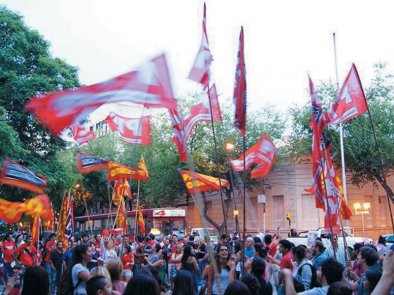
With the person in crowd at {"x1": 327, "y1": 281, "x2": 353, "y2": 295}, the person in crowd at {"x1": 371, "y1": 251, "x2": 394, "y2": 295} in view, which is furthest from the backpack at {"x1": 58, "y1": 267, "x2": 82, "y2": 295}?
the person in crowd at {"x1": 371, "y1": 251, "x2": 394, "y2": 295}

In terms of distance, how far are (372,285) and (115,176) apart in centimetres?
1178

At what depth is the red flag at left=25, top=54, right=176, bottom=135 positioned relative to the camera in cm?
634

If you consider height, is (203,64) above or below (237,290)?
above

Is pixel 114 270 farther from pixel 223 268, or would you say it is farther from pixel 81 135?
pixel 81 135

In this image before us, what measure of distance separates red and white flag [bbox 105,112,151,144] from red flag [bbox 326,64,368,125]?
5128 mm

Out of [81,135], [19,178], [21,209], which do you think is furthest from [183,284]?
[81,135]

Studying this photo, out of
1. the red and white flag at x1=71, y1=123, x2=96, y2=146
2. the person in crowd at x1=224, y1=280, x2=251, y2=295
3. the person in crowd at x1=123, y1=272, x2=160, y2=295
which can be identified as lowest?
the person in crowd at x1=224, y1=280, x2=251, y2=295

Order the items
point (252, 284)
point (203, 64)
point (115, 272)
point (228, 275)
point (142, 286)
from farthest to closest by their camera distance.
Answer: point (203, 64)
point (228, 275)
point (115, 272)
point (252, 284)
point (142, 286)

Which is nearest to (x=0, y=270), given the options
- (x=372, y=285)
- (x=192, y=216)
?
(x=372, y=285)

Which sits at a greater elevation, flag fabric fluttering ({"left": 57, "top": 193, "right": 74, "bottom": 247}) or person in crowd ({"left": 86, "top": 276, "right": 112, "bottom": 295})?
flag fabric fluttering ({"left": 57, "top": 193, "right": 74, "bottom": 247})

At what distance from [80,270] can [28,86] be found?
20.7 m

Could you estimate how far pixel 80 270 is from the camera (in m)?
6.55

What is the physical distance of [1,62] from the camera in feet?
83.7

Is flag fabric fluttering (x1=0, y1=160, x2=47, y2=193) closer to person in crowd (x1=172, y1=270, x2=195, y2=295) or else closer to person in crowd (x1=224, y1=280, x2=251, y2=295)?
person in crowd (x1=172, y1=270, x2=195, y2=295)
